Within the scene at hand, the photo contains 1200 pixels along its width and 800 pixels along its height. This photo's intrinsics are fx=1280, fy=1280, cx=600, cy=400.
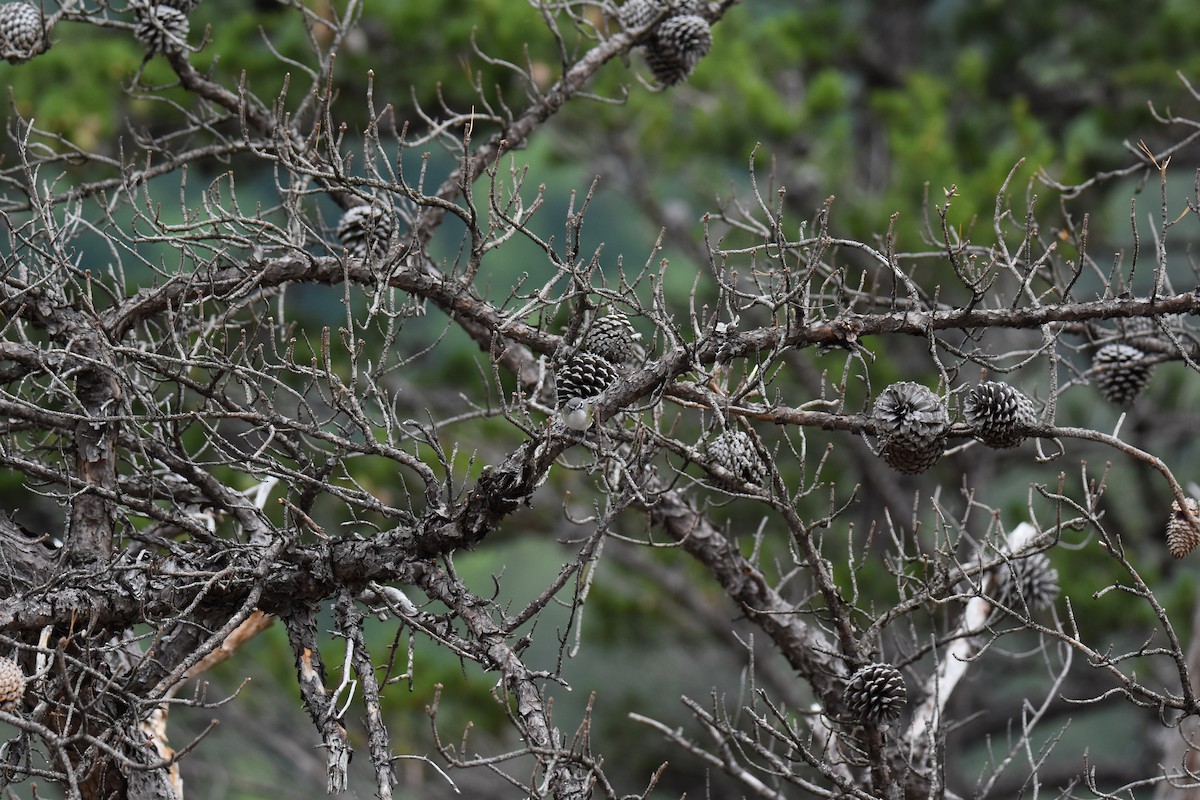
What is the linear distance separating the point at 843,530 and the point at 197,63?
13.9 feet

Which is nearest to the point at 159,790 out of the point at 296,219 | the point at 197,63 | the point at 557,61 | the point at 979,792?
the point at 296,219

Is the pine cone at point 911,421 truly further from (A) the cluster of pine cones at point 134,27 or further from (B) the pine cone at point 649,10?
(A) the cluster of pine cones at point 134,27

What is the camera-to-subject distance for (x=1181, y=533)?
2.24m

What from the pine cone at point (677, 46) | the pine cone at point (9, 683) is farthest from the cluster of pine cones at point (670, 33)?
the pine cone at point (9, 683)

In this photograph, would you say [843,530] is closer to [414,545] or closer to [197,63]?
[197,63]

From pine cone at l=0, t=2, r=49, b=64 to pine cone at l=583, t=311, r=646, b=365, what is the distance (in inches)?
51.9

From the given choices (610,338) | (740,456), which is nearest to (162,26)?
(610,338)

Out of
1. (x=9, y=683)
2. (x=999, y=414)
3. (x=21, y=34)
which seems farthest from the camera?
(x=21, y=34)

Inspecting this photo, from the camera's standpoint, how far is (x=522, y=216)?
223 cm

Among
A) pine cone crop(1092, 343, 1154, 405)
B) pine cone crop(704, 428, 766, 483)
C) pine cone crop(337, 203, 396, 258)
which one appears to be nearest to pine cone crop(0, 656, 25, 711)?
pine cone crop(337, 203, 396, 258)

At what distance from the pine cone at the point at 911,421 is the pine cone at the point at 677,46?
3.95 feet

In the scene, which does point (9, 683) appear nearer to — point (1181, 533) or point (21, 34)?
point (21, 34)

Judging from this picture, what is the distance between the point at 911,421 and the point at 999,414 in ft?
0.51

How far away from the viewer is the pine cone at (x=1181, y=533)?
2.22 metres
